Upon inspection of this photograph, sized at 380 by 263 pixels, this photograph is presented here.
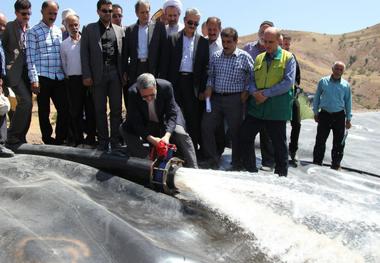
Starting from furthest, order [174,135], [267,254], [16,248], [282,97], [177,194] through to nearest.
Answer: [282,97] < [174,135] < [177,194] < [267,254] < [16,248]

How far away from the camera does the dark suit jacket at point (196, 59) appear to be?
19.4 feet

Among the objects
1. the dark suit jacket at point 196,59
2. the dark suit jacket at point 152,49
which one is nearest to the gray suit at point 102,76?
the dark suit jacket at point 152,49

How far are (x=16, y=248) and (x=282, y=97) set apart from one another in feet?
12.2

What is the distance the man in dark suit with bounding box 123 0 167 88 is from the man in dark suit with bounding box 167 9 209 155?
0.40 feet

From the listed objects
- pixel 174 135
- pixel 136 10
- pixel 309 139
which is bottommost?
pixel 309 139

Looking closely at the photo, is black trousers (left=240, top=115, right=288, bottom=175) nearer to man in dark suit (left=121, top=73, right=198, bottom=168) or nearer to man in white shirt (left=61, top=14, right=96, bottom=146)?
man in dark suit (left=121, top=73, right=198, bottom=168)

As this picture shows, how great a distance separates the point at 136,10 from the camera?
6078mm

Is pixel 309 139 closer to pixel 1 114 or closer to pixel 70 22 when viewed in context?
pixel 70 22

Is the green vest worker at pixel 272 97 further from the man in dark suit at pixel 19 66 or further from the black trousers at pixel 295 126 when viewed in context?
the man in dark suit at pixel 19 66

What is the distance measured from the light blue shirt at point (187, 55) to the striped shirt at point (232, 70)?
277mm

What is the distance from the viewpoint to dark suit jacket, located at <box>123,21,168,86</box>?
5.96 metres

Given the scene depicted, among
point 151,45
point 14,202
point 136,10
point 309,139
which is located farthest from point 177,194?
point 309,139

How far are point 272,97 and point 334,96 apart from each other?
74.1 inches

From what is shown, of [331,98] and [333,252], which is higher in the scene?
[331,98]
